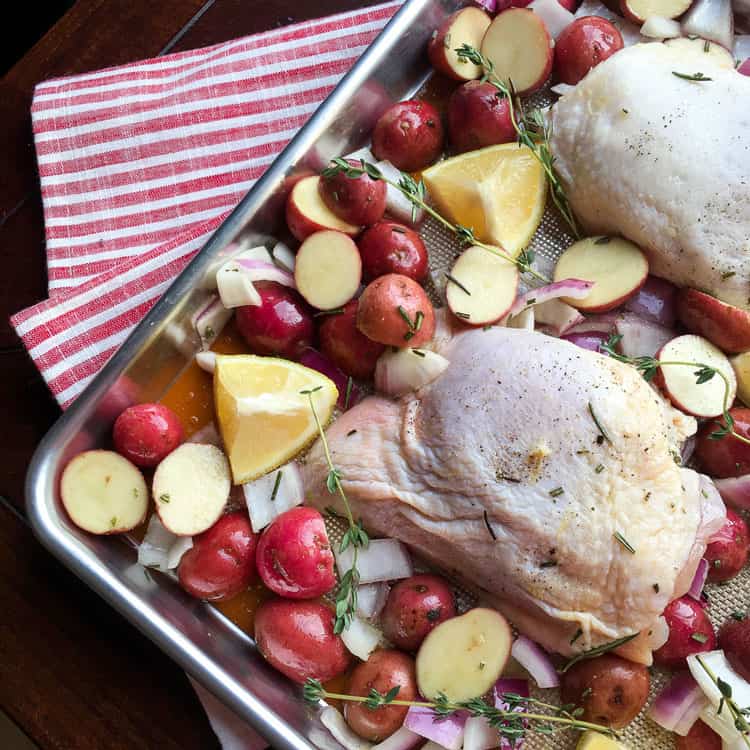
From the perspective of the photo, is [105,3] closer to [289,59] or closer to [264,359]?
[289,59]

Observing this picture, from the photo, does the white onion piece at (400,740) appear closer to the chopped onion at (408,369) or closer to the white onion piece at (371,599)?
the white onion piece at (371,599)

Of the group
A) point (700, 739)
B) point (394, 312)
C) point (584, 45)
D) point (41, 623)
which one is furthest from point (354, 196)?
point (700, 739)

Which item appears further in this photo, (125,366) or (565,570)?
(125,366)

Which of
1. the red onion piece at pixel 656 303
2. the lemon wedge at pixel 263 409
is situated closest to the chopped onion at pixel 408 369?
the lemon wedge at pixel 263 409

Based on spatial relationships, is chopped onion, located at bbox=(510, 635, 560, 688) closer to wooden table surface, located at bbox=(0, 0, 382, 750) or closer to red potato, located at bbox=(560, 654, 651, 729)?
red potato, located at bbox=(560, 654, 651, 729)

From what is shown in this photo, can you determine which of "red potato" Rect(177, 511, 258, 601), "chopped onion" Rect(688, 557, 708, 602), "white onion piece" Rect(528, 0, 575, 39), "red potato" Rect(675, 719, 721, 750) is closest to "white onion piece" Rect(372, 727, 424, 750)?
"red potato" Rect(177, 511, 258, 601)

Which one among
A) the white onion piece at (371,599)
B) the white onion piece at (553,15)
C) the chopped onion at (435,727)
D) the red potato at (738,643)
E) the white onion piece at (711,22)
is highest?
the white onion piece at (553,15)

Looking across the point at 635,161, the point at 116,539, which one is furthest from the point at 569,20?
the point at 116,539
